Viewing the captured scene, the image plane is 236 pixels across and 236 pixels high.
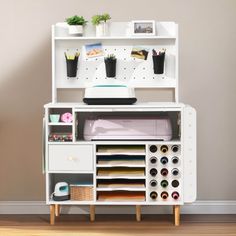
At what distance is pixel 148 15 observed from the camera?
382cm

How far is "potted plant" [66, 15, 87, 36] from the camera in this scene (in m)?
Answer: 3.70

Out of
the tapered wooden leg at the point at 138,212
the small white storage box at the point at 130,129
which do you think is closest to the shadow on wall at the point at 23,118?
the small white storage box at the point at 130,129

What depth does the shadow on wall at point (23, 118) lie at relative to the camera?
387 centimetres

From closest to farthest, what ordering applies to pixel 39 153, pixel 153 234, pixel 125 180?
pixel 153 234 → pixel 125 180 → pixel 39 153

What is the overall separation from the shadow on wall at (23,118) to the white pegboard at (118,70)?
10cm

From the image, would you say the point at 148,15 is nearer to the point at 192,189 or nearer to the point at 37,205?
the point at 192,189

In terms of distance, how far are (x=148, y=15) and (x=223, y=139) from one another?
98 centimetres

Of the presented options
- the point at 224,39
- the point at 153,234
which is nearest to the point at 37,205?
the point at 153,234

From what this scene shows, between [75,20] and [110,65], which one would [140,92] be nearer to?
[110,65]

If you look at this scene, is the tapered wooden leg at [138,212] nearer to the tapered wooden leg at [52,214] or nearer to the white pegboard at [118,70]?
the tapered wooden leg at [52,214]

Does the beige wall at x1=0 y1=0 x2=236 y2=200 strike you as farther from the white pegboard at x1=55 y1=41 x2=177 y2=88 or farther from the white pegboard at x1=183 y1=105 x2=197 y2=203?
the white pegboard at x1=183 y1=105 x2=197 y2=203

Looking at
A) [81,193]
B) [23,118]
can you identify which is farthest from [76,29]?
[81,193]

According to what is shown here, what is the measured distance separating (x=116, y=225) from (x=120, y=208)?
12.0 inches

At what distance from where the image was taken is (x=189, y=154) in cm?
351
